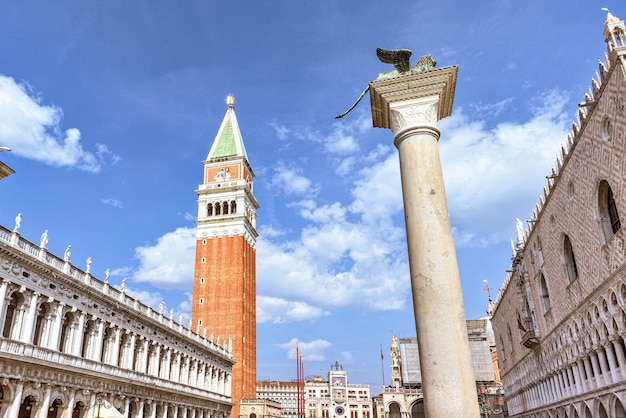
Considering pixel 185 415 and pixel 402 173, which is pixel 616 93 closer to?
pixel 402 173

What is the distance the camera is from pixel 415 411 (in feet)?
231

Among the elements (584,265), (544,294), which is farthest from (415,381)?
(584,265)

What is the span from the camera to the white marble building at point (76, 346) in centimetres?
2069

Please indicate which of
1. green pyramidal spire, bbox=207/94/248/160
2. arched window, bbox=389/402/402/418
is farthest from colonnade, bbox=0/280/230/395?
arched window, bbox=389/402/402/418

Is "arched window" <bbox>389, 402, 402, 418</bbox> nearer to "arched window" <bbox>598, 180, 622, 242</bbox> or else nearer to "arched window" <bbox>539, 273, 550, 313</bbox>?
"arched window" <bbox>539, 273, 550, 313</bbox>

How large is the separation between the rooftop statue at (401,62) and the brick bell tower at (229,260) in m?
48.4

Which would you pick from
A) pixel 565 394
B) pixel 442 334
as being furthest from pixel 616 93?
pixel 565 394

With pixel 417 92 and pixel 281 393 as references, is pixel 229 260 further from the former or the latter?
pixel 281 393

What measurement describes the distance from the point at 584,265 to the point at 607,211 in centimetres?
308

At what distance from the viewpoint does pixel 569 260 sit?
A: 2281 centimetres

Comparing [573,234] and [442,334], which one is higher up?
[573,234]

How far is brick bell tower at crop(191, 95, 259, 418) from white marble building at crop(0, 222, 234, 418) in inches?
712

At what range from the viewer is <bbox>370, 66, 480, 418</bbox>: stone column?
6.66 m

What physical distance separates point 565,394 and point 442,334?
23.0m
